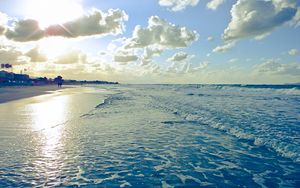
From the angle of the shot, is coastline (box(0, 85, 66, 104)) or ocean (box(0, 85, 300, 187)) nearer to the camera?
ocean (box(0, 85, 300, 187))

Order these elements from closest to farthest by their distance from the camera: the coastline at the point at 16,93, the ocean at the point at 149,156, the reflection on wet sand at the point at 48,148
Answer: the ocean at the point at 149,156 → the reflection on wet sand at the point at 48,148 → the coastline at the point at 16,93

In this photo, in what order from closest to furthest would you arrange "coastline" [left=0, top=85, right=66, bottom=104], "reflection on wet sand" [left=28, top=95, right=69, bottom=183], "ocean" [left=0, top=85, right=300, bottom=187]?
"ocean" [left=0, top=85, right=300, bottom=187]
"reflection on wet sand" [left=28, top=95, right=69, bottom=183]
"coastline" [left=0, top=85, right=66, bottom=104]

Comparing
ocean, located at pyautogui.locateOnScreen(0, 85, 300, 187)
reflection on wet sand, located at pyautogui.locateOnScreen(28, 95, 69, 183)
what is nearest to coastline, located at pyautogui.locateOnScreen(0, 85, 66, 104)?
reflection on wet sand, located at pyautogui.locateOnScreen(28, 95, 69, 183)

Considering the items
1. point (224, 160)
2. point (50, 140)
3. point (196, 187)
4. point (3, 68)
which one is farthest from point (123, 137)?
point (3, 68)

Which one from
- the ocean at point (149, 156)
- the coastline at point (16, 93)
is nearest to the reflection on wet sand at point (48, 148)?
the ocean at point (149, 156)

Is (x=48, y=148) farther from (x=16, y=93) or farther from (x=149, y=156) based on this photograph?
(x=16, y=93)

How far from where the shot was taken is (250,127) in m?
14.8

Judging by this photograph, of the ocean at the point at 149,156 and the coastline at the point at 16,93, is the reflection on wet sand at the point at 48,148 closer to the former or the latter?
the ocean at the point at 149,156

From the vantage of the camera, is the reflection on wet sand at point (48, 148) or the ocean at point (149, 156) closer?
the ocean at point (149, 156)

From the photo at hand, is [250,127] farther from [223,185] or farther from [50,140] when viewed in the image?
[50,140]

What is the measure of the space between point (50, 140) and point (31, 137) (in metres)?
1.15

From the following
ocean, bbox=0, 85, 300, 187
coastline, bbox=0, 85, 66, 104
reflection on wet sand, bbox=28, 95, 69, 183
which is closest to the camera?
ocean, bbox=0, 85, 300, 187

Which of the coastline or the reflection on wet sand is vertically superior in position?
the reflection on wet sand

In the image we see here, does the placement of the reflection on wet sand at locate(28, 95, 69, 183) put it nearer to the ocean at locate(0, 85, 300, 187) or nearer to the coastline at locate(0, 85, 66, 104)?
the ocean at locate(0, 85, 300, 187)
